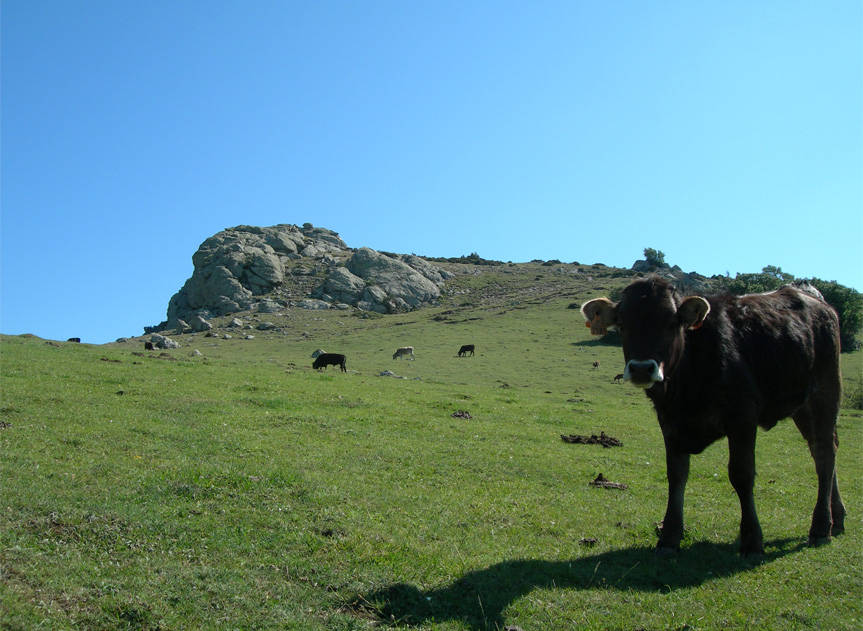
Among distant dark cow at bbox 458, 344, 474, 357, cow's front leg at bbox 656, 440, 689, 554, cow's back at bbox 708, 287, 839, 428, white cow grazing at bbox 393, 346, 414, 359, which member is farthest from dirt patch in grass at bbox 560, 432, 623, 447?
distant dark cow at bbox 458, 344, 474, 357

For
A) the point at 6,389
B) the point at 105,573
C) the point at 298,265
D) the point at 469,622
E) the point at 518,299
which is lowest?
the point at 469,622

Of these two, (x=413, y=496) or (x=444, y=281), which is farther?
(x=444, y=281)

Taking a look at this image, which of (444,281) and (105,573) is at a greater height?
(444,281)

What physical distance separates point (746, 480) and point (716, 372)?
1.34m

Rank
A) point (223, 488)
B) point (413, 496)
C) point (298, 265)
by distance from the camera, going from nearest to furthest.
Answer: point (223, 488)
point (413, 496)
point (298, 265)

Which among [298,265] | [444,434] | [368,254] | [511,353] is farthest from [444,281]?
[444,434]

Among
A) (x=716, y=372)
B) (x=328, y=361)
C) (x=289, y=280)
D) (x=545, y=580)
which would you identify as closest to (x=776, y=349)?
(x=716, y=372)

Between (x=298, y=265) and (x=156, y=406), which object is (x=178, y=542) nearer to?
(x=156, y=406)

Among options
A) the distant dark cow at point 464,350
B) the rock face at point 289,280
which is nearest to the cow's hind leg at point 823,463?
the distant dark cow at point 464,350

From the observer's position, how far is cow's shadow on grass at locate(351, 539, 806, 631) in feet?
20.1

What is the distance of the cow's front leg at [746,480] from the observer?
25.3 ft

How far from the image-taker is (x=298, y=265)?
11800 centimetres

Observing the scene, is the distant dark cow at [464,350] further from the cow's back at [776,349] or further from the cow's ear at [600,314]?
the cow's ear at [600,314]

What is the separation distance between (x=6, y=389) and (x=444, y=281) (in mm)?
107045
